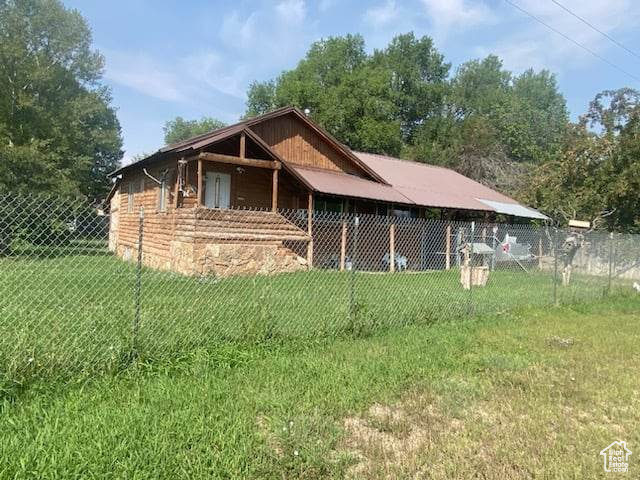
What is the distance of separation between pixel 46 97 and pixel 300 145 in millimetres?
18889

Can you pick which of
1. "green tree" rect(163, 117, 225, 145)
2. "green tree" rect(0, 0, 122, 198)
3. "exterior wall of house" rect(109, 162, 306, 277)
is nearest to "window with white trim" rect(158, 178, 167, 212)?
"exterior wall of house" rect(109, 162, 306, 277)

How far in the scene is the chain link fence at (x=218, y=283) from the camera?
453 cm

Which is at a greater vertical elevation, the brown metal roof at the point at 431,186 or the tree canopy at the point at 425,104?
the tree canopy at the point at 425,104

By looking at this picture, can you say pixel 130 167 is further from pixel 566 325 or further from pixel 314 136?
pixel 566 325

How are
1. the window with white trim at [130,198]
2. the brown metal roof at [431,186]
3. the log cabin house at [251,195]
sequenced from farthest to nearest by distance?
1. the window with white trim at [130,198]
2. the brown metal roof at [431,186]
3. the log cabin house at [251,195]

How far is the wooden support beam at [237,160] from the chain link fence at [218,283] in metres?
1.52

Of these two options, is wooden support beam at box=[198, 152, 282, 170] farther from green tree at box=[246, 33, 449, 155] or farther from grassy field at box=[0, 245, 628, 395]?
green tree at box=[246, 33, 449, 155]

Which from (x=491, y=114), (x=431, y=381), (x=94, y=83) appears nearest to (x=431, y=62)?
(x=491, y=114)

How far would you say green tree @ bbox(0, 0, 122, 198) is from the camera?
22703 mm

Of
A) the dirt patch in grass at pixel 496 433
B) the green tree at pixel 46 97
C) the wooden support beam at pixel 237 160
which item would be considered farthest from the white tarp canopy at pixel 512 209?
the green tree at pixel 46 97

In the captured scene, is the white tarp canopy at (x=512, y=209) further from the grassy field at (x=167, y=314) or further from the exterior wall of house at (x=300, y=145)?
the grassy field at (x=167, y=314)

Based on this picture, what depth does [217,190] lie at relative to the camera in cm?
1579

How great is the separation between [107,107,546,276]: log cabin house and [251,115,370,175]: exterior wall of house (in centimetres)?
4

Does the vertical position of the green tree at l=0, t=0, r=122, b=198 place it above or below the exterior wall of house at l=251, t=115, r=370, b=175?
above
